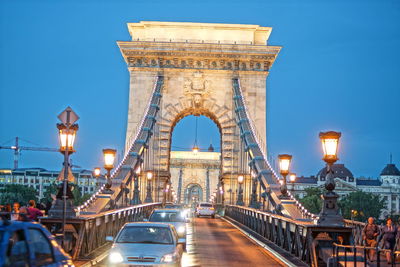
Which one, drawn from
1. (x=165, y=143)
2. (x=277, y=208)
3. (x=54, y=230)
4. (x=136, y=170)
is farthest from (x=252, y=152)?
(x=54, y=230)

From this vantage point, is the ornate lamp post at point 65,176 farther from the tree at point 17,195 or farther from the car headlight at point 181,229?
the tree at point 17,195

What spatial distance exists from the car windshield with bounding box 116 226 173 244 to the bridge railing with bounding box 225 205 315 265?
3815 mm

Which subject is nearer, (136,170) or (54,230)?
(54,230)

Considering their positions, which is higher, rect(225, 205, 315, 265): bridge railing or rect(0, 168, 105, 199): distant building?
rect(0, 168, 105, 199): distant building

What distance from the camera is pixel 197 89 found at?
2154 inches

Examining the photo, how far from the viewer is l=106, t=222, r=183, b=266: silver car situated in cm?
1273

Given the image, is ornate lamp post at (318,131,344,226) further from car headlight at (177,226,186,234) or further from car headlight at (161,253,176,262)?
car headlight at (177,226,186,234)

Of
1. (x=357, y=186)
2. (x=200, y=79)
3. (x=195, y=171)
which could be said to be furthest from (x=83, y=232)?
(x=357, y=186)

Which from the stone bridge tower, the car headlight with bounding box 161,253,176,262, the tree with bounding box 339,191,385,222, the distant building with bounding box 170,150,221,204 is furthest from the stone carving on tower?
the tree with bounding box 339,191,385,222

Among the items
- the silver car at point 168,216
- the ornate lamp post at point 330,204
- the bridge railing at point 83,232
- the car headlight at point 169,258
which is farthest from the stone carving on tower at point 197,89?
the car headlight at point 169,258

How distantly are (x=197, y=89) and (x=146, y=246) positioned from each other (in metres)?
41.9

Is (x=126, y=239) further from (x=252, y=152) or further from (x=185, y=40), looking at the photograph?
(x=185, y=40)

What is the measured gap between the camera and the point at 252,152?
4481cm

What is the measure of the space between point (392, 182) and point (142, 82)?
485ft
